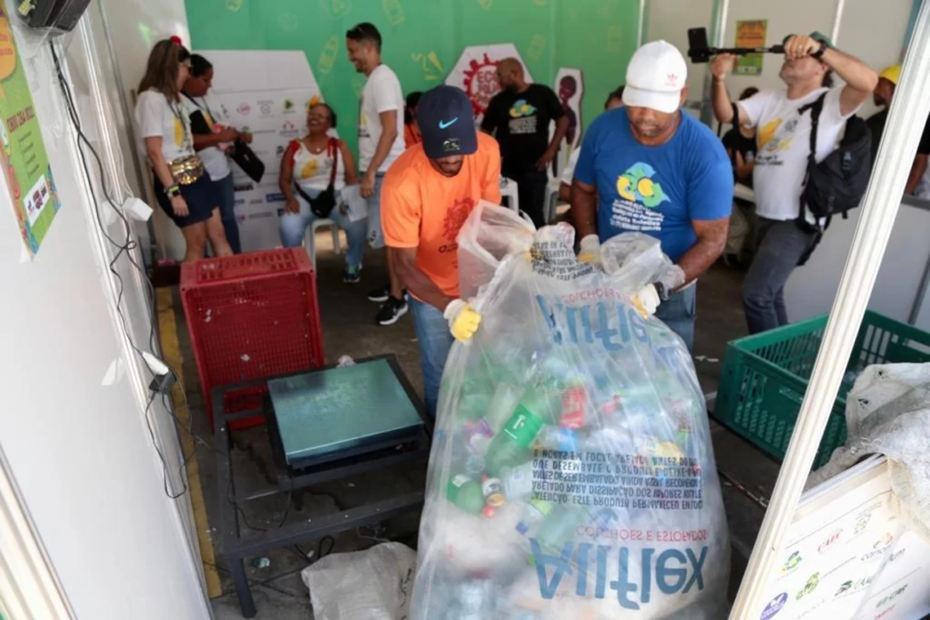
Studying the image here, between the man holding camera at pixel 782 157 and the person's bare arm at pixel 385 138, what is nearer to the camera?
the man holding camera at pixel 782 157

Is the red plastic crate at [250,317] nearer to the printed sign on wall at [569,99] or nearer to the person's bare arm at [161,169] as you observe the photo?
the person's bare arm at [161,169]

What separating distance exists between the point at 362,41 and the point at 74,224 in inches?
115

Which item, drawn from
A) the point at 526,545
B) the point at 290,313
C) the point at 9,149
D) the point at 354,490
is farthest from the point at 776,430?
the point at 9,149

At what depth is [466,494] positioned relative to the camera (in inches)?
60.5

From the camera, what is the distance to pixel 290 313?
8.85ft

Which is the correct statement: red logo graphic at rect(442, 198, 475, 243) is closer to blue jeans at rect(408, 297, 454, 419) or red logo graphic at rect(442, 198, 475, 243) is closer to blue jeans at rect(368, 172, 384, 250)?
blue jeans at rect(408, 297, 454, 419)

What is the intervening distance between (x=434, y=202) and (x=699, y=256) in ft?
2.88

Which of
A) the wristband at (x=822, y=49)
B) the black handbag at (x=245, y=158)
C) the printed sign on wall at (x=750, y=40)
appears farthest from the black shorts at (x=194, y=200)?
the printed sign on wall at (x=750, y=40)

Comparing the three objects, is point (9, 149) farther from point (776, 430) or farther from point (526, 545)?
point (776, 430)

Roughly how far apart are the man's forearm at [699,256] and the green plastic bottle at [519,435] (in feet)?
2.69

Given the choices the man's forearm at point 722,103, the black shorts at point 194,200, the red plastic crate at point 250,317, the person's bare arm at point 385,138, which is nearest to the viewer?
the red plastic crate at point 250,317

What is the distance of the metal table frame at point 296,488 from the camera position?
1.80 metres

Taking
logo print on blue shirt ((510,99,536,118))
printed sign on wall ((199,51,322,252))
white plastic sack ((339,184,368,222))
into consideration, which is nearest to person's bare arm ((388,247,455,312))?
white plastic sack ((339,184,368,222))

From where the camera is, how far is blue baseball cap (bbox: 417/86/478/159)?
189cm
